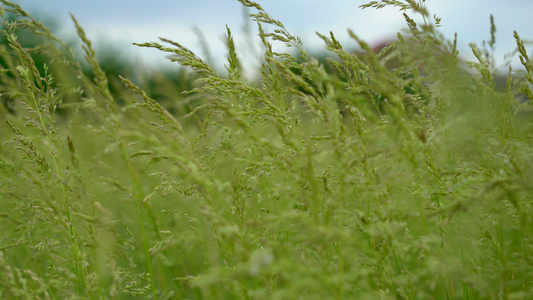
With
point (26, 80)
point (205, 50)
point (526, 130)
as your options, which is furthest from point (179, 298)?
point (526, 130)

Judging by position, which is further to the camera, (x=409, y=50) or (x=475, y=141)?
(x=475, y=141)

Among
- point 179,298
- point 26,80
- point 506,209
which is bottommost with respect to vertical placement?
point 179,298

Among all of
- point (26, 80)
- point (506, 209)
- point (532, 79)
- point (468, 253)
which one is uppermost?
point (26, 80)

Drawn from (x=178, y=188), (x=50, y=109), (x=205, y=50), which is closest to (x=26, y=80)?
(x=50, y=109)

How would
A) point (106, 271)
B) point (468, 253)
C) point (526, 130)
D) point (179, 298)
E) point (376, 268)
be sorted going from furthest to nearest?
point (106, 271) < point (179, 298) < point (526, 130) < point (468, 253) < point (376, 268)

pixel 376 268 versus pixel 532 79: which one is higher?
pixel 532 79

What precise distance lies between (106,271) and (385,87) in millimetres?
2634

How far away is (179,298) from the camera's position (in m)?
2.64

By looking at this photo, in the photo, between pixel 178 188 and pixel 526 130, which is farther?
pixel 526 130

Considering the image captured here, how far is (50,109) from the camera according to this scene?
2.22 m

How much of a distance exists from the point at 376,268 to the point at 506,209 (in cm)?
72

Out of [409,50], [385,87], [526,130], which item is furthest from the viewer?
[526,130]

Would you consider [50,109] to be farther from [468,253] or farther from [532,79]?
[532,79]

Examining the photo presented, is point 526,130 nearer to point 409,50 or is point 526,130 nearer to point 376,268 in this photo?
point 409,50
